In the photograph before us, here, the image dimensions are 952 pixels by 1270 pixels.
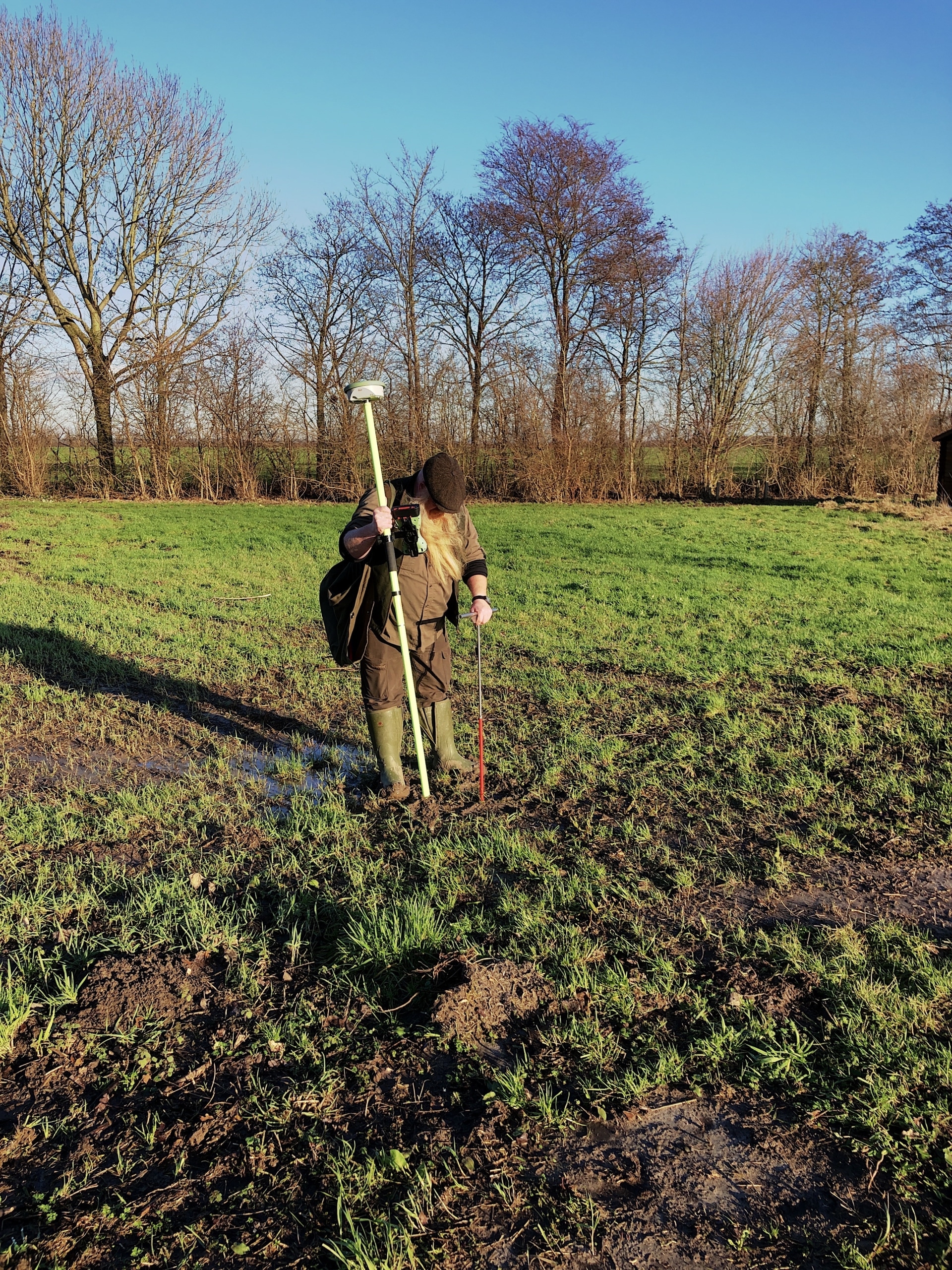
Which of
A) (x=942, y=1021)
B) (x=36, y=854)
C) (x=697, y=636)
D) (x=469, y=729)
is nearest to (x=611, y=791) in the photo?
(x=469, y=729)

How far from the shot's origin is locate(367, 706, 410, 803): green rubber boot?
4.95m

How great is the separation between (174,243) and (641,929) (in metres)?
30.9

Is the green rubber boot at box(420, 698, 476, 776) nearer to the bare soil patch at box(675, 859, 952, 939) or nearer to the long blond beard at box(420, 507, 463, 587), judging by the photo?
the long blond beard at box(420, 507, 463, 587)

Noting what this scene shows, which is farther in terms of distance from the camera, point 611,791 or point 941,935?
point 611,791

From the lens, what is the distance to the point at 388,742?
4.98m

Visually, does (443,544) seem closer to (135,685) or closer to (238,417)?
(135,685)

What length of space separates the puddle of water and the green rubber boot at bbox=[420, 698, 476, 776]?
0.55m

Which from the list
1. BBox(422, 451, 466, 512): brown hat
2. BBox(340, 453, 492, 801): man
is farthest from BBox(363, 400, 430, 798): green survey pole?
BBox(422, 451, 466, 512): brown hat

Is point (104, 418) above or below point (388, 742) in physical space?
above

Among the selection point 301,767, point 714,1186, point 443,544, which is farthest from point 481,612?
point 714,1186

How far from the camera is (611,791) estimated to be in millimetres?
4902

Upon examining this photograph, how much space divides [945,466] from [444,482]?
25651mm

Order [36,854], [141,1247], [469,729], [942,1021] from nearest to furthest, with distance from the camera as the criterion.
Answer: [141,1247] < [942,1021] < [36,854] < [469,729]

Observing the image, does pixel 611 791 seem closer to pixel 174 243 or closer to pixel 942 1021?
pixel 942 1021
